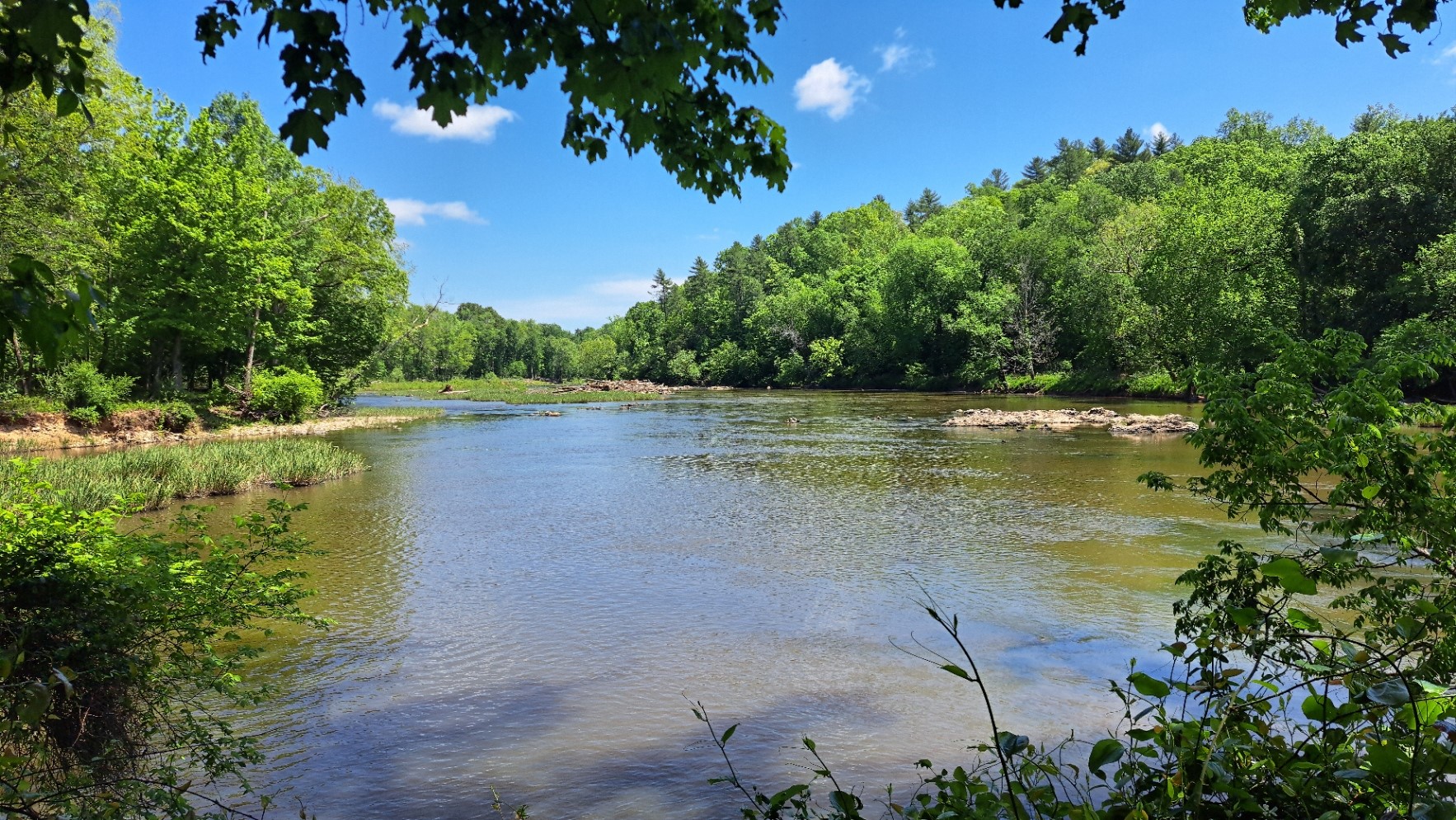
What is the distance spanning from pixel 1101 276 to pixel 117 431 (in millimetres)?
54167

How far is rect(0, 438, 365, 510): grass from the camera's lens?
45.0 feet

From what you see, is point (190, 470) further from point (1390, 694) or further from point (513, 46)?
point (1390, 694)

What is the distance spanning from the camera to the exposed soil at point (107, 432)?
21984 mm

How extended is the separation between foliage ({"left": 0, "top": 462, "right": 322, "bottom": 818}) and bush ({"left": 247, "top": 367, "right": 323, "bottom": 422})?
97.9 ft

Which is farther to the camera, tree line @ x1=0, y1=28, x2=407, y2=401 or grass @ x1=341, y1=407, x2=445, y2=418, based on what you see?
grass @ x1=341, y1=407, x2=445, y2=418

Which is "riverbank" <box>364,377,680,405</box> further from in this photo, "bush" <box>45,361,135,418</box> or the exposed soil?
"bush" <box>45,361,135,418</box>

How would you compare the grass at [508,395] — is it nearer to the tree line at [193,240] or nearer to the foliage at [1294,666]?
the tree line at [193,240]

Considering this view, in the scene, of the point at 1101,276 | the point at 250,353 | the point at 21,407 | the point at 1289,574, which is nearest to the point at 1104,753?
the point at 1289,574

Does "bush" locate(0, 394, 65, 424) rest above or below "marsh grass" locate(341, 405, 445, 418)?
above

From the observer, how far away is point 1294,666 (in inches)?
109

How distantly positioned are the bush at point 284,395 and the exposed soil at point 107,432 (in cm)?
148

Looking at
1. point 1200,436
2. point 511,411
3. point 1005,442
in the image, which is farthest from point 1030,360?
point 1200,436

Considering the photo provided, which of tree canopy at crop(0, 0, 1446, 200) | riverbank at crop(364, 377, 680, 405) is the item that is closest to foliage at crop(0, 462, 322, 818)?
tree canopy at crop(0, 0, 1446, 200)

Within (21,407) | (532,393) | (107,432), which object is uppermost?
(21,407)
